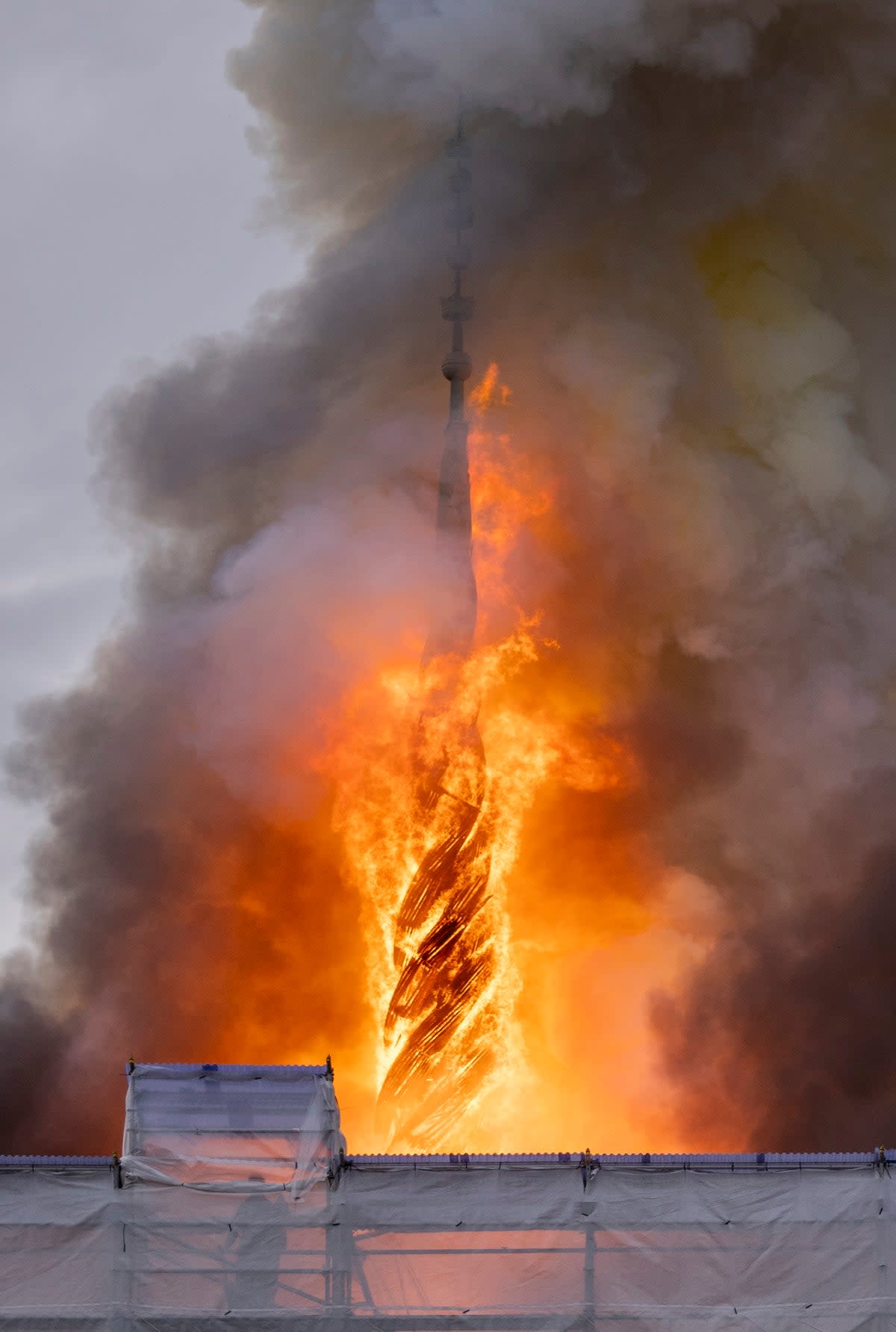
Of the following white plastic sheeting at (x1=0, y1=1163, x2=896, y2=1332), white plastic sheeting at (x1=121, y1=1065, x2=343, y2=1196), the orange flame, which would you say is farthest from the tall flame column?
white plastic sheeting at (x1=0, y1=1163, x2=896, y2=1332)

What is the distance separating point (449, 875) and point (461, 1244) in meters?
14.1

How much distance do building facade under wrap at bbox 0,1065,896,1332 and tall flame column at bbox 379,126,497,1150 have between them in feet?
35.9

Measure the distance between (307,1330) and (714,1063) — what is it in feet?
59.6

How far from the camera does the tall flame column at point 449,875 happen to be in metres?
36.4

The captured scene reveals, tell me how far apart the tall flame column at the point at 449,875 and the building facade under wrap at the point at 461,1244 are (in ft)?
35.9

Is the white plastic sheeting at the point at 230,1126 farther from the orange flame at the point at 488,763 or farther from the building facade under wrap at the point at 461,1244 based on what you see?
the orange flame at the point at 488,763

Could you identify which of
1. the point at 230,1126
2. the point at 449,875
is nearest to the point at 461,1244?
the point at 230,1126

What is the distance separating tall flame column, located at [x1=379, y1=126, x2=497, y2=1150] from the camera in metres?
36.4

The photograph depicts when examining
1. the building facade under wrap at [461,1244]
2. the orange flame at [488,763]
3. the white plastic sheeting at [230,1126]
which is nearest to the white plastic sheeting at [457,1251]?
the building facade under wrap at [461,1244]

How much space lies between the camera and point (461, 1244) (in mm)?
24469

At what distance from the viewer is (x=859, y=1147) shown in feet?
132

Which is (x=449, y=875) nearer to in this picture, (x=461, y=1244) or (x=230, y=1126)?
(x=230, y=1126)

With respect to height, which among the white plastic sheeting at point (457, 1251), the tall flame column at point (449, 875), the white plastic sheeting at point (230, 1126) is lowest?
the white plastic sheeting at point (457, 1251)

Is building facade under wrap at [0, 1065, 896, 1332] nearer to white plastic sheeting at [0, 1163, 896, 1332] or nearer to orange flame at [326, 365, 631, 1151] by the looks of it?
white plastic sheeting at [0, 1163, 896, 1332]
